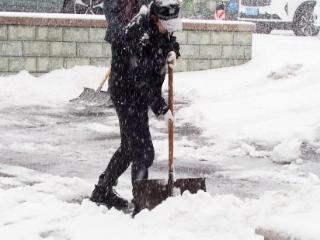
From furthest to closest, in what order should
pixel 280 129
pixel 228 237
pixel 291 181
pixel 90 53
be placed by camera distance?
pixel 90 53
pixel 280 129
pixel 291 181
pixel 228 237

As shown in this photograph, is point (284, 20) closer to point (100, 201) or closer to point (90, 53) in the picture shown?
point (90, 53)

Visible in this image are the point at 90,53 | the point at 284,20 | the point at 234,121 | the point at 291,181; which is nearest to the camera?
the point at 291,181

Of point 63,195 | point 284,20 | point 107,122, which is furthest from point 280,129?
point 284,20

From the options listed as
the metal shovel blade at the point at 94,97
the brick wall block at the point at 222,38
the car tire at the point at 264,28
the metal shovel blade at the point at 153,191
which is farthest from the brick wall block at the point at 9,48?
the car tire at the point at 264,28

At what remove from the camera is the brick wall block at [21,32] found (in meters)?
11.8

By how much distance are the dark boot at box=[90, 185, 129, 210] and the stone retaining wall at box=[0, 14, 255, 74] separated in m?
6.79

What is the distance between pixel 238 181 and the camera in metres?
6.43

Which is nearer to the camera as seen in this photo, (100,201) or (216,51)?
(100,201)

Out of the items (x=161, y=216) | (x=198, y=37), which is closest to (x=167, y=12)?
(x=161, y=216)

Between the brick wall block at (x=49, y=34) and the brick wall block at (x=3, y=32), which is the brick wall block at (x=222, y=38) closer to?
the brick wall block at (x=49, y=34)

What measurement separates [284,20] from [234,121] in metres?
10.1

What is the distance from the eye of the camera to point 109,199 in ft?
17.8

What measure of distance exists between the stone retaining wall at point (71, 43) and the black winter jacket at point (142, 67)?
700 centimetres

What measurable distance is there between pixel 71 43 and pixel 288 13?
809 cm
